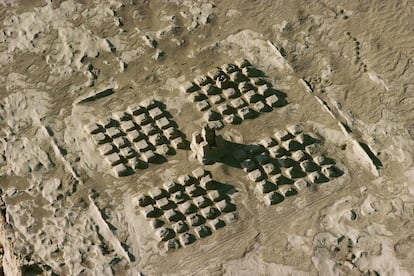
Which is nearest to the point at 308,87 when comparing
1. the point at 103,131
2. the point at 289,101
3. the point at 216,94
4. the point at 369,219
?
the point at 289,101

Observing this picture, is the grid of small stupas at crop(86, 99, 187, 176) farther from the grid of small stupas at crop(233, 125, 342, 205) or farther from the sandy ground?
the grid of small stupas at crop(233, 125, 342, 205)

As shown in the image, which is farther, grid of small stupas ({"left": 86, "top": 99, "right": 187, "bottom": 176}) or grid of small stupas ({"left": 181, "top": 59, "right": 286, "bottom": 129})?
grid of small stupas ({"left": 181, "top": 59, "right": 286, "bottom": 129})

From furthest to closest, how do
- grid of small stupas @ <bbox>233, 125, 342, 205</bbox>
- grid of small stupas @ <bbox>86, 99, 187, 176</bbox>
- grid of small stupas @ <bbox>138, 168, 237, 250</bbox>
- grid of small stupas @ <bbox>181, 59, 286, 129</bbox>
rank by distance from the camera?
Answer: grid of small stupas @ <bbox>181, 59, 286, 129</bbox> < grid of small stupas @ <bbox>86, 99, 187, 176</bbox> < grid of small stupas @ <bbox>233, 125, 342, 205</bbox> < grid of small stupas @ <bbox>138, 168, 237, 250</bbox>

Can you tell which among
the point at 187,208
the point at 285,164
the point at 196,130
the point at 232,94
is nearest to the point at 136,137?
the point at 196,130

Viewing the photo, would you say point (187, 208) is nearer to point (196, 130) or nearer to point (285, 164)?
point (196, 130)

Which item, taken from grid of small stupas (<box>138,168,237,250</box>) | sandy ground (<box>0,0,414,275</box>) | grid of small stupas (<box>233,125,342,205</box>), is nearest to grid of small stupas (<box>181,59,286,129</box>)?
sandy ground (<box>0,0,414,275</box>)

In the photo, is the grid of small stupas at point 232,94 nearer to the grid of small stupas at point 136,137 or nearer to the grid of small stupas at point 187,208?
the grid of small stupas at point 136,137
